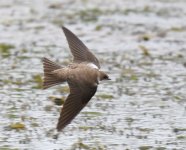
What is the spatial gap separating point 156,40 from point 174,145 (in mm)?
7585

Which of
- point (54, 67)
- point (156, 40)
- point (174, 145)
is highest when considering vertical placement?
point (156, 40)

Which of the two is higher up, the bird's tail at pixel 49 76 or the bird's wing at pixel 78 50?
the bird's wing at pixel 78 50

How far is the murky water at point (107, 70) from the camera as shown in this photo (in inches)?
A: 360

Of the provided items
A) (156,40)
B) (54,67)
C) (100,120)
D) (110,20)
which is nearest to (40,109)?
(100,120)

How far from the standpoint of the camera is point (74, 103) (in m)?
8.38

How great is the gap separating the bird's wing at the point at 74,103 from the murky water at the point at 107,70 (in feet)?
1.55

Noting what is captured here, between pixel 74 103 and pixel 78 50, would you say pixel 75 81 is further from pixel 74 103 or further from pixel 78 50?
pixel 78 50

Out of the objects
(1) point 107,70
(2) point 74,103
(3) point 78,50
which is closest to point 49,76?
(2) point 74,103

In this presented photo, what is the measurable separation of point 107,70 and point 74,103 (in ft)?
16.2

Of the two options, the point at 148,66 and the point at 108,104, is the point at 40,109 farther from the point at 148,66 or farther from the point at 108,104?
the point at 148,66

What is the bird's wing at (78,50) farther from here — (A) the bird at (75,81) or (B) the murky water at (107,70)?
(B) the murky water at (107,70)

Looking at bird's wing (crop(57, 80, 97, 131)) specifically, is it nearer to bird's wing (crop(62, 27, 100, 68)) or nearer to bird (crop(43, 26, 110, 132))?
bird (crop(43, 26, 110, 132))

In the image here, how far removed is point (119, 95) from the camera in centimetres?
1146

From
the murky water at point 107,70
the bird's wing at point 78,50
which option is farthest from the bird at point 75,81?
the murky water at point 107,70
